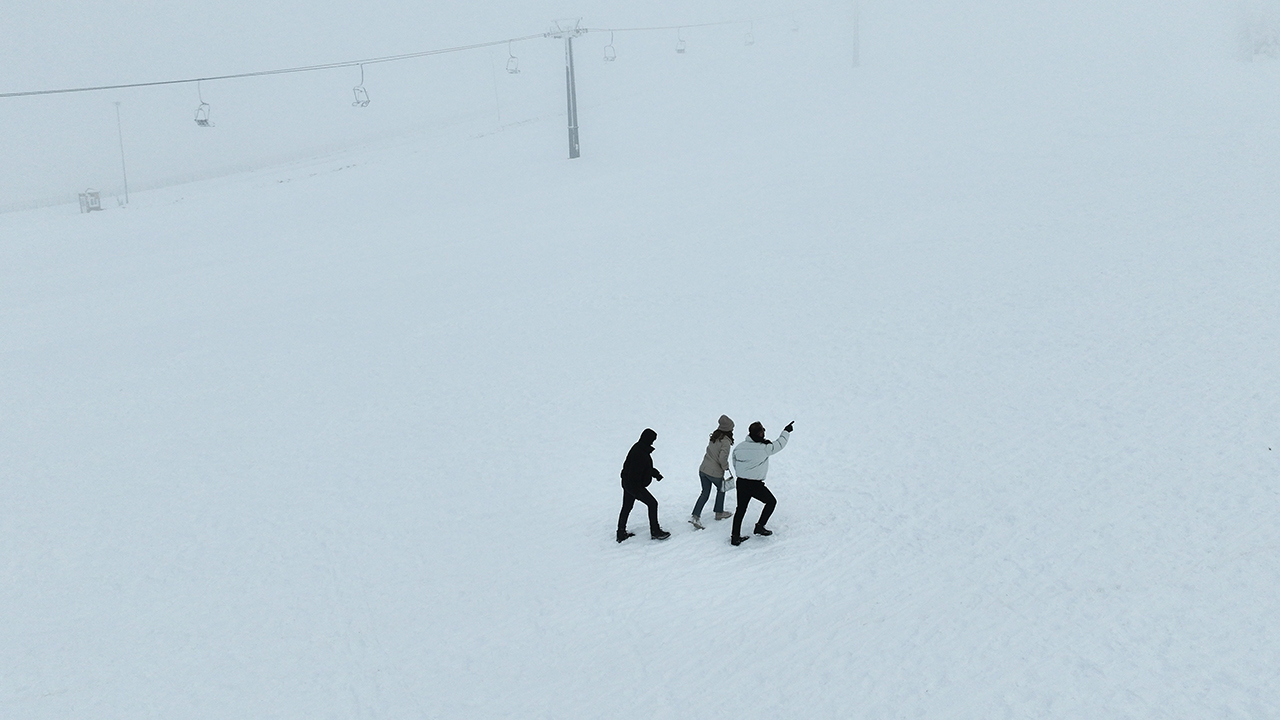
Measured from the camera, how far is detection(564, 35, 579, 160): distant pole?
35.8m

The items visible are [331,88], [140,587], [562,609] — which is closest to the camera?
[562,609]

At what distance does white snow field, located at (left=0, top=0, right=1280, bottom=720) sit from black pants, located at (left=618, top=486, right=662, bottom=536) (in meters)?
0.36

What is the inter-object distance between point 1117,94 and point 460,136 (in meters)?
36.2

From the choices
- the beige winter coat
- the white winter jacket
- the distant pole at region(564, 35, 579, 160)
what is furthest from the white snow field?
the distant pole at region(564, 35, 579, 160)

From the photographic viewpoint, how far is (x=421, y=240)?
30.3 m

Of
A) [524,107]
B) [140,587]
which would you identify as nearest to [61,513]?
[140,587]

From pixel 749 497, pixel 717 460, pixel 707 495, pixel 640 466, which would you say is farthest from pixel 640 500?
pixel 749 497

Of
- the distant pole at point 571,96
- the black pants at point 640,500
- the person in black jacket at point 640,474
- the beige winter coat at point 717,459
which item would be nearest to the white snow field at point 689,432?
the black pants at point 640,500

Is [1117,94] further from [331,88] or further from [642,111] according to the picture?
[331,88]

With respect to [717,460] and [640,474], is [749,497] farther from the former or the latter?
[640,474]

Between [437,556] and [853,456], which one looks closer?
[437,556]

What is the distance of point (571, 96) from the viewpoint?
37.3 meters

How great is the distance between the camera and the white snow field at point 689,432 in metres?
9.79

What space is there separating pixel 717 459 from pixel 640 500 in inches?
46.5
